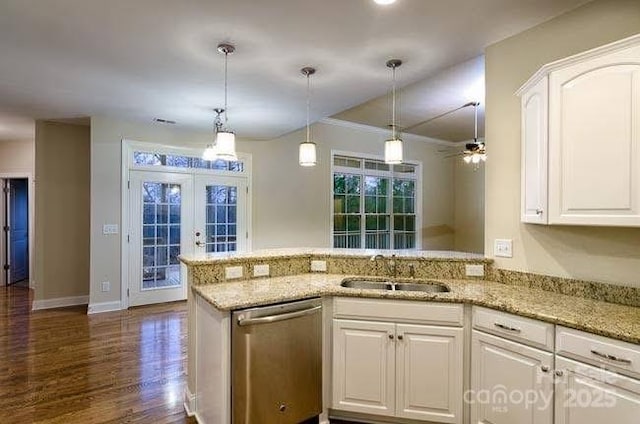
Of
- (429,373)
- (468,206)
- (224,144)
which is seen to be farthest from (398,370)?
(468,206)

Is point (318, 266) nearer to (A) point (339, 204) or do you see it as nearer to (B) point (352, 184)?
(A) point (339, 204)

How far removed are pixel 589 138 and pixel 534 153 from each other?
1.06ft

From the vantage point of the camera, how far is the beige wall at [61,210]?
498cm

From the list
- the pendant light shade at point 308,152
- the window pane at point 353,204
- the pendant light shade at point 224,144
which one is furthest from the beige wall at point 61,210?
the window pane at point 353,204

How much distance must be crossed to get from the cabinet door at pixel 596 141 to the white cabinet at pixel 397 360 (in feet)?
2.91

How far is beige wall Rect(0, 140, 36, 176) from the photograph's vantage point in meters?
6.39

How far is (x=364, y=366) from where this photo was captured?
2.24 metres

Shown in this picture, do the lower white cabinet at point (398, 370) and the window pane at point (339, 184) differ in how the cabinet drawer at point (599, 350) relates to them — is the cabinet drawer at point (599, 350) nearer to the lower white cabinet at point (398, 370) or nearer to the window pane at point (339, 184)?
the lower white cabinet at point (398, 370)

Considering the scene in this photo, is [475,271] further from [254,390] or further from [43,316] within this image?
[43,316]

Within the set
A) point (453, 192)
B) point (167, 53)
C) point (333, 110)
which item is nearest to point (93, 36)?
point (167, 53)

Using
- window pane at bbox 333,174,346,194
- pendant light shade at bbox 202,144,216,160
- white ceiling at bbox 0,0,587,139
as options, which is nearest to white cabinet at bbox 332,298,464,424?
pendant light shade at bbox 202,144,216,160

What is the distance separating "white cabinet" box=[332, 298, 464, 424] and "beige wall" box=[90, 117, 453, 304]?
3858 mm

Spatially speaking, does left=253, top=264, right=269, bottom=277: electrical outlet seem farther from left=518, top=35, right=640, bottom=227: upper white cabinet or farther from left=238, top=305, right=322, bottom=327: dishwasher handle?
left=518, top=35, right=640, bottom=227: upper white cabinet

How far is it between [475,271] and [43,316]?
524cm
